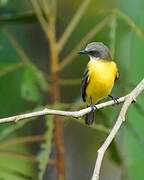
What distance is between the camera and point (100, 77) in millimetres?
1622

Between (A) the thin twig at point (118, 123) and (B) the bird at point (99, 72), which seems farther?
(B) the bird at point (99, 72)

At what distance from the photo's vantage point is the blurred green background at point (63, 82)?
6.42 ft

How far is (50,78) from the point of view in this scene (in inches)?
79.2

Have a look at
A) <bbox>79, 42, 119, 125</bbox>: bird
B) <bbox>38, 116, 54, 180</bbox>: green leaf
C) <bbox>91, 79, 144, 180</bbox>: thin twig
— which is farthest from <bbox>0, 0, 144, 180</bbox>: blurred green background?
<bbox>91, 79, 144, 180</bbox>: thin twig

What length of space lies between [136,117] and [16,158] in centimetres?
40

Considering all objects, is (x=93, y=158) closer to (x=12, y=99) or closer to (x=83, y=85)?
(x=12, y=99)

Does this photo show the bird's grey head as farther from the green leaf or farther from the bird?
the green leaf

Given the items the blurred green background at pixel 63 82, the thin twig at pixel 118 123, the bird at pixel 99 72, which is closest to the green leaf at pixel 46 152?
the blurred green background at pixel 63 82

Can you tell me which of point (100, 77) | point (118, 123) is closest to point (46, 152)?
point (100, 77)

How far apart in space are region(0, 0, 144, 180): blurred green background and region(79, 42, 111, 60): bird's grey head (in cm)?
14

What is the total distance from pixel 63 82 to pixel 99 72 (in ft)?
1.43

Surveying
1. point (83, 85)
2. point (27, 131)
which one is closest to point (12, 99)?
point (27, 131)

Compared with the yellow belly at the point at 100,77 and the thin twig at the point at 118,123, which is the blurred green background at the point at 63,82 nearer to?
the yellow belly at the point at 100,77

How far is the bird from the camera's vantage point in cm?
159
